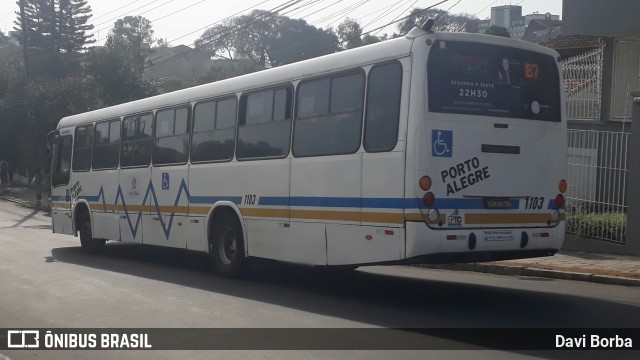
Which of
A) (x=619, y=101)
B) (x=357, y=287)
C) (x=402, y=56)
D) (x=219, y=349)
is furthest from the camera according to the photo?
(x=619, y=101)

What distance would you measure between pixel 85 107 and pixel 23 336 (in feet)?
135

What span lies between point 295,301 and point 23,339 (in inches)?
141

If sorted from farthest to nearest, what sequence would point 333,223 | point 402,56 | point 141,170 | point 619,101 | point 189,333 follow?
point 619,101 → point 141,170 → point 333,223 → point 402,56 → point 189,333

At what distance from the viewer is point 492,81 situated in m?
9.93

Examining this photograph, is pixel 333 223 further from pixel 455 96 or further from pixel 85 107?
pixel 85 107

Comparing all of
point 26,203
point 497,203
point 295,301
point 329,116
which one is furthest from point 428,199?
point 26,203

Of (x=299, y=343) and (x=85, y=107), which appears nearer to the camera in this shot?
(x=299, y=343)

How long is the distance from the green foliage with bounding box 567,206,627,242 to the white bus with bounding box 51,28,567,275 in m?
5.15

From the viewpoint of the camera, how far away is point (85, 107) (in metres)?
48.2

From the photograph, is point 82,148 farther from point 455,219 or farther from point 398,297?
point 455,219

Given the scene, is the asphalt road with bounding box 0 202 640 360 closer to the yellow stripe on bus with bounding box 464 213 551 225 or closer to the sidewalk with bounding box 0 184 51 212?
the yellow stripe on bus with bounding box 464 213 551 225

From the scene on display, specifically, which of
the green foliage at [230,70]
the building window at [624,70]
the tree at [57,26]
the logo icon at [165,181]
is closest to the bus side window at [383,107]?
the logo icon at [165,181]

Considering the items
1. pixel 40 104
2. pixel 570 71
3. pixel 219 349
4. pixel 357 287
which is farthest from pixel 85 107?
pixel 219 349

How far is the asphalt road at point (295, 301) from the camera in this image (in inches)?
345
